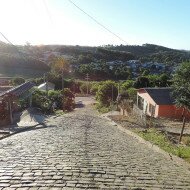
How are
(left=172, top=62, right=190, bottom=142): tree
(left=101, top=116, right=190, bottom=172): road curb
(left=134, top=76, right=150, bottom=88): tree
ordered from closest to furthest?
(left=101, top=116, right=190, bottom=172): road curb < (left=172, top=62, right=190, bottom=142): tree < (left=134, top=76, right=150, bottom=88): tree

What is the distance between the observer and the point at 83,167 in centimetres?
1046

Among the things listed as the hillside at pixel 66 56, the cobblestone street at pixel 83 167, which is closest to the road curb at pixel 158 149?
the cobblestone street at pixel 83 167

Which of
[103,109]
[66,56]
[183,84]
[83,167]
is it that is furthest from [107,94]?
[66,56]

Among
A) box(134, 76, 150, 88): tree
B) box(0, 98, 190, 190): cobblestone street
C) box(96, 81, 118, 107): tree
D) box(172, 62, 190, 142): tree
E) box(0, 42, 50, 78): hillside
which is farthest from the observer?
box(0, 42, 50, 78): hillside

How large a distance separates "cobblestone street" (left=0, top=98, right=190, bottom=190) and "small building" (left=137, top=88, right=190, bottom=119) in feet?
67.4

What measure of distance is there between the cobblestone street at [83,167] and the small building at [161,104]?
67.4 feet

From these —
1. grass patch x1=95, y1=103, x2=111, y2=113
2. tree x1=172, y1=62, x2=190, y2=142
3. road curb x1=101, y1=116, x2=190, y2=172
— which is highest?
tree x1=172, y1=62, x2=190, y2=142

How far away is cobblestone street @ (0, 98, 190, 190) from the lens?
891cm

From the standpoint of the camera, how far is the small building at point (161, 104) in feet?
118

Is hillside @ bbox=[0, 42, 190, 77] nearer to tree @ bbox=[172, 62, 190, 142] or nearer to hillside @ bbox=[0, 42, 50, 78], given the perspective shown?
hillside @ bbox=[0, 42, 50, 78]

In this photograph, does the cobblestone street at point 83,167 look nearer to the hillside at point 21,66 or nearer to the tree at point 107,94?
the tree at point 107,94

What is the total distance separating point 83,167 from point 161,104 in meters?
26.5

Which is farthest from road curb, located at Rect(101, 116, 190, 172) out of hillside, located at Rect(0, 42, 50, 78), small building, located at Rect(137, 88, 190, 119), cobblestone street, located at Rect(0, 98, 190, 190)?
hillside, located at Rect(0, 42, 50, 78)

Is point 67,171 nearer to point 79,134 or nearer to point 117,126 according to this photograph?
point 79,134
